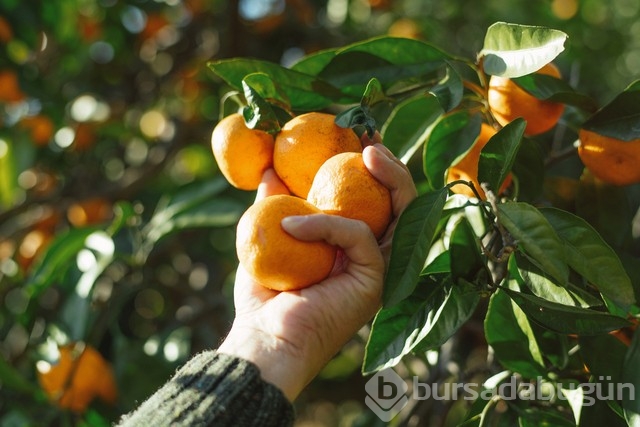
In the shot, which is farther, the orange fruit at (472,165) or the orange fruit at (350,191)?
the orange fruit at (472,165)

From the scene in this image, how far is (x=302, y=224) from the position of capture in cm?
78

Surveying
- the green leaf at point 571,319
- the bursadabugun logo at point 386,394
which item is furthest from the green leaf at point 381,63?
the bursadabugun logo at point 386,394

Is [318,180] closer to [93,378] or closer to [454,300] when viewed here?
[454,300]

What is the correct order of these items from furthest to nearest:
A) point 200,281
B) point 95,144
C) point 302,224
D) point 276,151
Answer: point 95,144, point 200,281, point 276,151, point 302,224

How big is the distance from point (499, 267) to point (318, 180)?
37cm

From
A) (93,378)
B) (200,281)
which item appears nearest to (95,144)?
(200,281)

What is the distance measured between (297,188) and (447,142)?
230 millimetres

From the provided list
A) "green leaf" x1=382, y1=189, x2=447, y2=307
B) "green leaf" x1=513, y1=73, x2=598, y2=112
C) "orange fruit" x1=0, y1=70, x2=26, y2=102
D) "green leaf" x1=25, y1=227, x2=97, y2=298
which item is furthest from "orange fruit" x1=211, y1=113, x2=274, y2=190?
"orange fruit" x1=0, y1=70, x2=26, y2=102

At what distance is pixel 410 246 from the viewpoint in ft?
2.67

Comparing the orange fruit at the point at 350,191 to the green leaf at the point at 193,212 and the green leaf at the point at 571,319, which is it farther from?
the green leaf at the point at 193,212

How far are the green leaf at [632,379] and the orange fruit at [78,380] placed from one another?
3.41ft

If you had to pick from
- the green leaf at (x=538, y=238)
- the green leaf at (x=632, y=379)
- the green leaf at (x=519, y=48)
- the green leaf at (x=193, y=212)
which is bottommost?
Answer: the green leaf at (x=193, y=212)

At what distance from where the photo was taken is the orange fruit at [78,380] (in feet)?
4.91

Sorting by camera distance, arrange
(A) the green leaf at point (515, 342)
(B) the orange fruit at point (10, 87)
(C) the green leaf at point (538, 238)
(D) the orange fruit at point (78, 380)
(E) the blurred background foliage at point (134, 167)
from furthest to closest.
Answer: (B) the orange fruit at point (10, 87) → (E) the blurred background foliage at point (134, 167) → (D) the orange fruit at point (78, 380) → (A) the green leaf at point (515, 342) → (C) the green leaf at point (538, 238)
